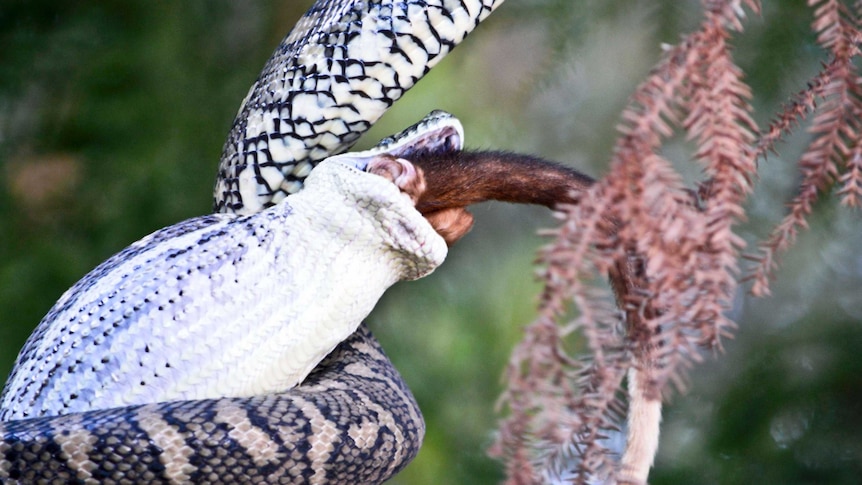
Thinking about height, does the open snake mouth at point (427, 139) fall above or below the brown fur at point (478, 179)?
above

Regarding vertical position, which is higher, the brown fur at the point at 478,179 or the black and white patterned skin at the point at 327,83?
the black and white patterned skin at the point at 327,83

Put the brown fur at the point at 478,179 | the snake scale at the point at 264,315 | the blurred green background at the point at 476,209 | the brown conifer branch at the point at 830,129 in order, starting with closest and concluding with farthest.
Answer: the brown conifer branch at the point at 830,129 → the snake scale at the point at 264,315 → the brown fur at the point at 478,179 → the blurred green background at the point at 476,209

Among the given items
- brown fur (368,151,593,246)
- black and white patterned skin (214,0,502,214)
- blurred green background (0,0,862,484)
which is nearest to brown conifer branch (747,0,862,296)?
brown fur (368,151,593,246)

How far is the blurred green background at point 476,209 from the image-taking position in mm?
1722

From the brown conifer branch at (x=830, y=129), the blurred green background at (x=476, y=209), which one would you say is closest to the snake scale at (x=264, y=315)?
the brown conifer branch at (x=830, y=129)

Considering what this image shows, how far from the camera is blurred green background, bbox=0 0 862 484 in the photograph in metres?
1.72

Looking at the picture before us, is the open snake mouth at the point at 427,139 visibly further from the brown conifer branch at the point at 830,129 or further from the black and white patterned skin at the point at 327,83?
the brown conifer branch at the point at 830,129

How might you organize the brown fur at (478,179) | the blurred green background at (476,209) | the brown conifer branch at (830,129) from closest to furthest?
the brown conifer branch at (830,129)
the brown fur at (478,179)
the blurred green background at (476,209)

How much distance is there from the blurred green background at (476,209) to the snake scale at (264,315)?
25.3 inches

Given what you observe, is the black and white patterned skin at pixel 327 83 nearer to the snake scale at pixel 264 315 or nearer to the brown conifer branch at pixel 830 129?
the snake scale at pixel 264 315

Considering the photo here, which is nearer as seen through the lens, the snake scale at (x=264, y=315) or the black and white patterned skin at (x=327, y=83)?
the snake scale at (x=264, y=315)

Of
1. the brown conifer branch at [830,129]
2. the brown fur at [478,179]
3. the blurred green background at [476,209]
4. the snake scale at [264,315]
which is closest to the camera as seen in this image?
the brown conifer branch at [830,129]

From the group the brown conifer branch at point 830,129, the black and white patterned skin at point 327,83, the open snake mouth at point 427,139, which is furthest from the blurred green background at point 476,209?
the brown conifer branch at point 830,129

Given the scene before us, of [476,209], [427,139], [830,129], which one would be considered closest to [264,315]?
[427,139]
